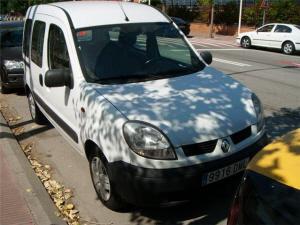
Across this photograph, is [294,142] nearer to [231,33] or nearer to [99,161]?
[99,161]

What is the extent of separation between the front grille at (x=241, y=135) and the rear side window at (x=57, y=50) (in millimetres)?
2142

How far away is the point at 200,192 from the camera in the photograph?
393 cm

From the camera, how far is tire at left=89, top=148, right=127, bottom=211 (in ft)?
13.7

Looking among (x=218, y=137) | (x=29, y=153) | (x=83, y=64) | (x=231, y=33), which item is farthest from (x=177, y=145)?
(x=231, y=33)

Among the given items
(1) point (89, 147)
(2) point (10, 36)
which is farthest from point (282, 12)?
(1) point (89, 147)

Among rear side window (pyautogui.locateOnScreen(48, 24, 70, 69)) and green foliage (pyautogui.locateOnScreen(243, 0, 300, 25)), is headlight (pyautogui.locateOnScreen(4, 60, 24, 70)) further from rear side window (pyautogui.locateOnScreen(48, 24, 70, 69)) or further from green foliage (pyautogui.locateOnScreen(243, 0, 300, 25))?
green foliage (pyautogui.locateOnScreen(243, 0, 300, 25))

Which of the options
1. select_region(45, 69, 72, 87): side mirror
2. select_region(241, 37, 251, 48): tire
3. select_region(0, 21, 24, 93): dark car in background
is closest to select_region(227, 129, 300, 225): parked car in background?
select_region(45, 69, 72, 87): side mirror

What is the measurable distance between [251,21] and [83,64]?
25940 mm

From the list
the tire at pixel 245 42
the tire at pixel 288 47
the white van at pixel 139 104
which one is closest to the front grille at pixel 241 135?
the white van at pixel 139 104

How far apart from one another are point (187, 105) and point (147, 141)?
652 millimetres

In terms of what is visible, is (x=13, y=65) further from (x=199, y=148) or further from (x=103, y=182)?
(x=199, y=148)

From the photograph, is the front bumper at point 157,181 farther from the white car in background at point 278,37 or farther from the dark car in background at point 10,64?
the white car in background at point 278,37

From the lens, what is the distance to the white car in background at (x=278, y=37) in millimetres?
20328

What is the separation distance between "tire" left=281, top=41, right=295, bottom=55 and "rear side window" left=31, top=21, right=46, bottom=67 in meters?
15.8
